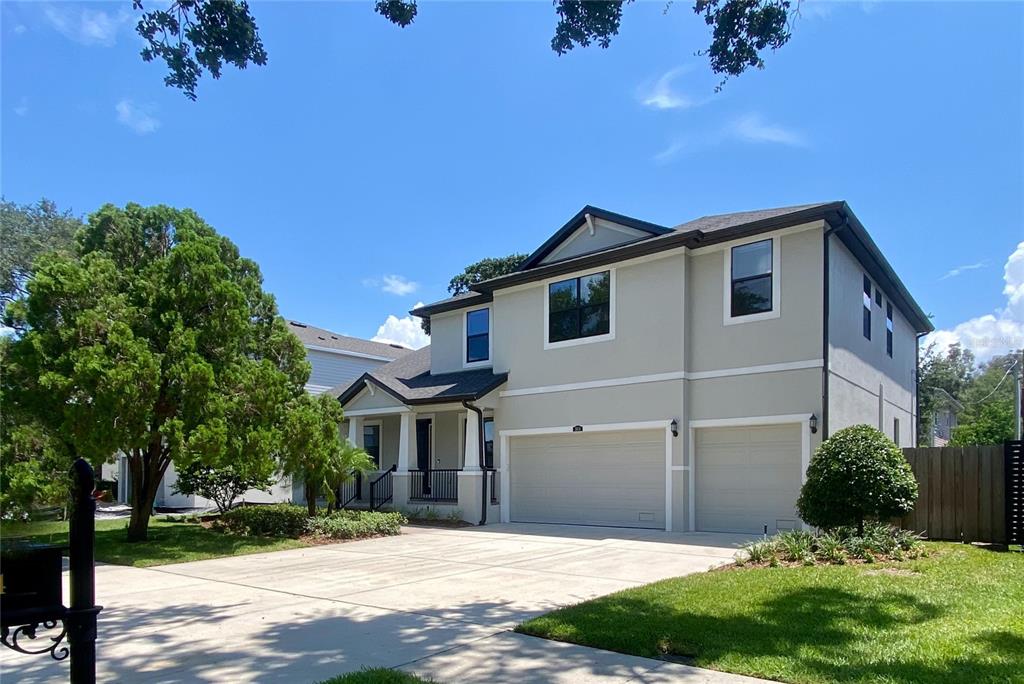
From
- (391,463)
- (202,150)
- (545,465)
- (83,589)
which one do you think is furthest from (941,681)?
(391,463)

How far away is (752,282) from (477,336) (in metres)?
8.51

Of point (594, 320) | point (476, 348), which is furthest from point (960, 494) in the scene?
point (476, 348)

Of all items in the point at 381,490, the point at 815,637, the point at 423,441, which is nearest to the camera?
the point at 815,637

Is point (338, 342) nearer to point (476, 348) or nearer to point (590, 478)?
point (476, 348)

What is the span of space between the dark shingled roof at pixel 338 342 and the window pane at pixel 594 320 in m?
14.7

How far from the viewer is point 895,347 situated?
19.7m

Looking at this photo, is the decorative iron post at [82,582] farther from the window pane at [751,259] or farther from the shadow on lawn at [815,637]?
the window pane at [751,259]

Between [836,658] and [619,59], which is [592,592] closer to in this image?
[836,658]

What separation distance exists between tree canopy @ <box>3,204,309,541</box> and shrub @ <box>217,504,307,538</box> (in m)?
2.20

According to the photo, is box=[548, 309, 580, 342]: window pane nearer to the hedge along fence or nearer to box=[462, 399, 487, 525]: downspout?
box=[462, 399, 487, 525]: downspout

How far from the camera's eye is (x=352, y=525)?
1511 cm

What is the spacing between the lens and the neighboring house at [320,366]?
25.3m

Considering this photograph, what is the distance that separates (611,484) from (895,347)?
31.0 feet

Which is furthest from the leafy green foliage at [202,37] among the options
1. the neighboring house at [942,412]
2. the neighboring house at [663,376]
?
the neighboring house at [942,412]
